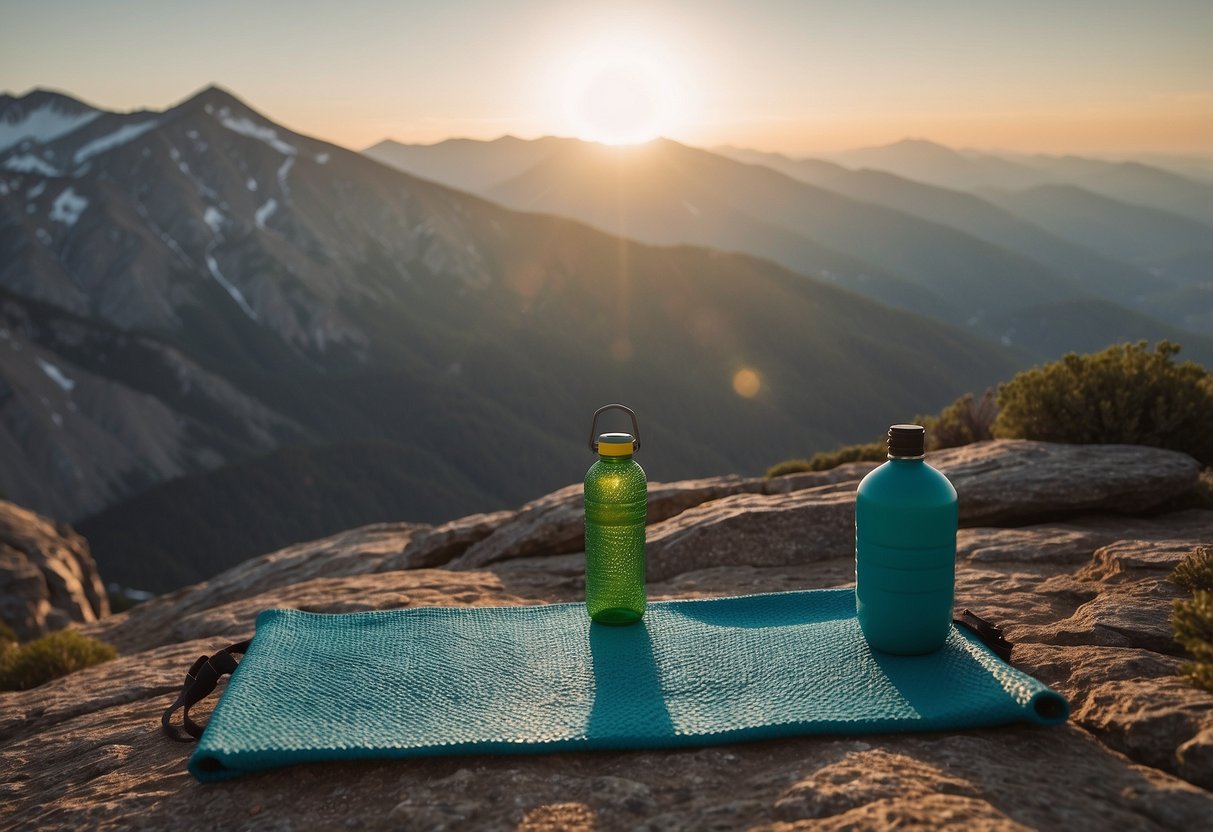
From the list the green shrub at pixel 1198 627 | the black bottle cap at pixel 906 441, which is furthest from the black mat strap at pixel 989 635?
the black bottle cap at pixel 906 441

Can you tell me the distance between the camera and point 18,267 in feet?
506

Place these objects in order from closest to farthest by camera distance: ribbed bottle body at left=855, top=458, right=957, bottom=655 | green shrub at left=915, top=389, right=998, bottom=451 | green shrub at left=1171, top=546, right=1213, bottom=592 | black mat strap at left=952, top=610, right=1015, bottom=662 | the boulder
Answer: ribbed bottle body at left=855, top=458, right=957, bottom=655
black mat strap at left=952, top=610, right=1015, bottom=662
green shrub at left=1171, top=546, right=1213, bottom=592
green shrub at left=915, top=389, right=998, bottom=451
the boulder

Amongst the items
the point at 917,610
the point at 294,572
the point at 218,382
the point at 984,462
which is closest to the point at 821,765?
the point at 917,610

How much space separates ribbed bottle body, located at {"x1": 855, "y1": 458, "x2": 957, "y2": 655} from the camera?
3977mm

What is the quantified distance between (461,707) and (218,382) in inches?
5876

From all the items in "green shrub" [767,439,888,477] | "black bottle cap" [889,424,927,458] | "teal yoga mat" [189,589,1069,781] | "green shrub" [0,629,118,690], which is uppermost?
"black bottle cap" [889,424,927,458]

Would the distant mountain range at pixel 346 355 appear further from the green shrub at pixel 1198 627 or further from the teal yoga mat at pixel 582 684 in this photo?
the green shrub at pixel 1198 627

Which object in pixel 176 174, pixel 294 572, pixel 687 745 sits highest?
pixel 176 174

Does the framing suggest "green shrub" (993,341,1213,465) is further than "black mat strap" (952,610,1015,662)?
Yes

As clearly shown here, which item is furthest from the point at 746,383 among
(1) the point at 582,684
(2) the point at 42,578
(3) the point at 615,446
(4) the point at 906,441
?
(1) the point at 582,684

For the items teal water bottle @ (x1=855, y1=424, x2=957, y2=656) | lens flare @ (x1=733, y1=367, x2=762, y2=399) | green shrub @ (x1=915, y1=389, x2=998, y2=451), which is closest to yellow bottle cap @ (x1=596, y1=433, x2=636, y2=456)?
teal water bottle @ (x1=855, y1=424, x2=957, y2=656)

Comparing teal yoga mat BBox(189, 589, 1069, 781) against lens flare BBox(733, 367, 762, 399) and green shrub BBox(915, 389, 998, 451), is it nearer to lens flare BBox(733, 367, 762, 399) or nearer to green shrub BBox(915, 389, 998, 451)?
green shrub BBox(915, 389, 998, 451)

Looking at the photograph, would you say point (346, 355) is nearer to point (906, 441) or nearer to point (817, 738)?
point (906, 441)

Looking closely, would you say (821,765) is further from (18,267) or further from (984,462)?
(18,267)
